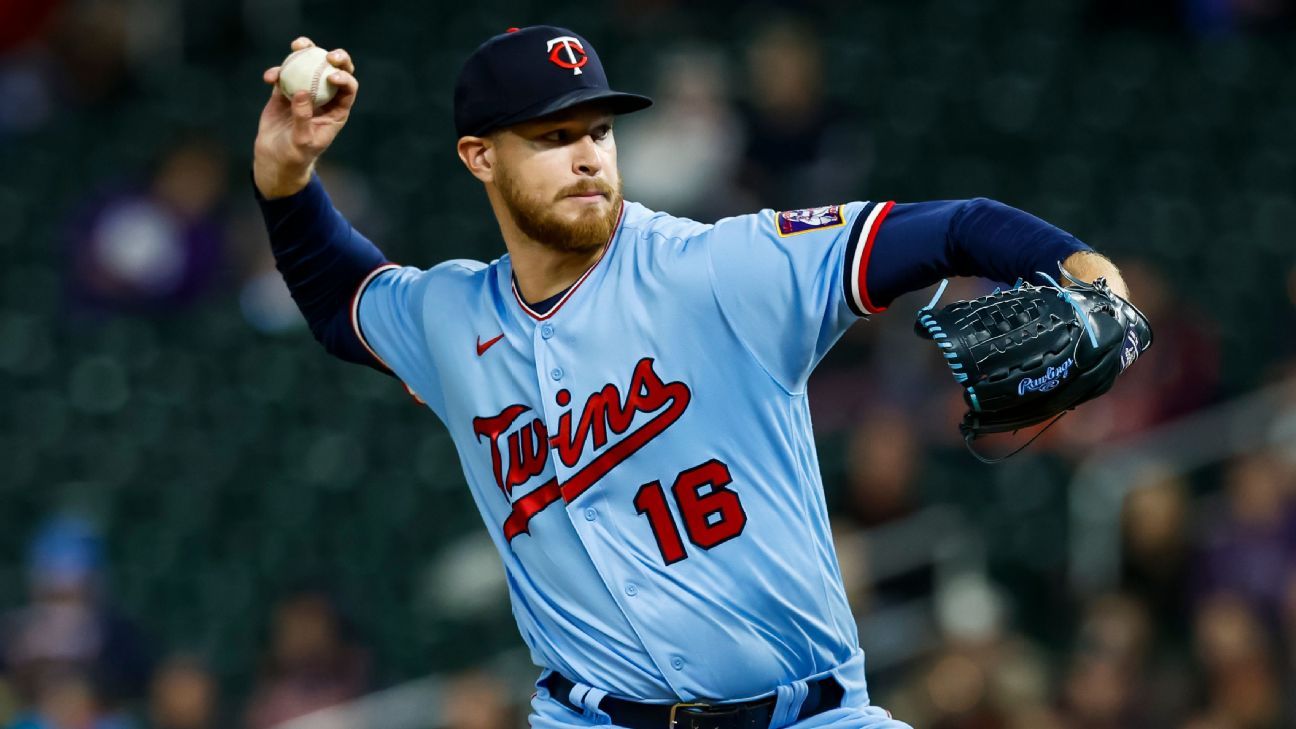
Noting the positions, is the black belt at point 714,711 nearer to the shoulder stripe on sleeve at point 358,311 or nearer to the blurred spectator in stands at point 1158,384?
the shoulder stripe on sleeve at point 358,311

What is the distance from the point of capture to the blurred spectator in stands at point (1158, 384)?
24.1 ft

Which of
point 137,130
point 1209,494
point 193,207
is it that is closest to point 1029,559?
point 1209,494

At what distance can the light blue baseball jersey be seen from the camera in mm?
3309

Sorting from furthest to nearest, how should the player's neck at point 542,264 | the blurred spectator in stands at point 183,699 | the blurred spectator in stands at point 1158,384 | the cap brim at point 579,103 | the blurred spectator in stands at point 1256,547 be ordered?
the blurred spectator in stands at point 1158,384, the blurred spectator in stands at point 183,699, the blurred spectator in stands at point 1256,547, the player's neck at point 542,264, the cap brim at point 579,103

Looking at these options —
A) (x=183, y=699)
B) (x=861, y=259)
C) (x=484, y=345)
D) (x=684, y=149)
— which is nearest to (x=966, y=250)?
(x=861, y=259)

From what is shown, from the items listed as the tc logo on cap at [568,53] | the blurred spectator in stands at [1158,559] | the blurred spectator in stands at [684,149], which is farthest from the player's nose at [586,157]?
the blurred spectator in stands at [684,149]

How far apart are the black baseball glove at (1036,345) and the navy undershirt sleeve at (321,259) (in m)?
1.58

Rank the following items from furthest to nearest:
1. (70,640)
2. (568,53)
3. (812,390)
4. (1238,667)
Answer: (812,390) → (70,640) → (1238,667) → (568,53)

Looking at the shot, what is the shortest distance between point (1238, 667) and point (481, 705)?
2.68 metres

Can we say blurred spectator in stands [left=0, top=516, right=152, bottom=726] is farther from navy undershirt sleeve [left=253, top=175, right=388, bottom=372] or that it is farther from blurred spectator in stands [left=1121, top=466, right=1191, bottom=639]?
blurred spectator in stands [left=1121, top=466, right=1191, bottom=639]

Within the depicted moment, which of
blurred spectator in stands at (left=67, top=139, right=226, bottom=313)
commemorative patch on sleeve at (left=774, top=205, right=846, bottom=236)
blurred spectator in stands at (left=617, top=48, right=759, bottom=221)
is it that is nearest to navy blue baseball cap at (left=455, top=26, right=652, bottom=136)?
commemorative patch on sleeve at (left=774, top=205, right=846, bottom=236)

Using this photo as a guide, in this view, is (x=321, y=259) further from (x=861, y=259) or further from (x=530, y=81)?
(x=861, y=259)

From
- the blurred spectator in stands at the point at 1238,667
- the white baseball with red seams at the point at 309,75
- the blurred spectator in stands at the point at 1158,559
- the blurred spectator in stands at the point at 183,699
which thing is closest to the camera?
the white baseball with red seams at the point at 309,75

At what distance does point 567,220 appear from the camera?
3488mm
